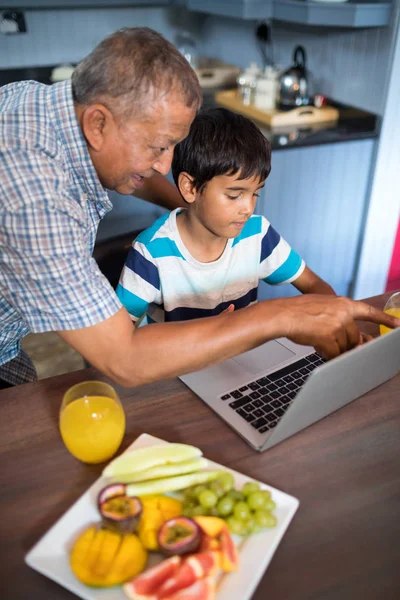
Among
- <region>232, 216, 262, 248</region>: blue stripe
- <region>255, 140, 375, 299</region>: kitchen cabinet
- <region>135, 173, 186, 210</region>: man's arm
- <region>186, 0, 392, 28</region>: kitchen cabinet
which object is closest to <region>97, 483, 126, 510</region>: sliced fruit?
<region>232, 216, 262, 248</region>: blue stripe

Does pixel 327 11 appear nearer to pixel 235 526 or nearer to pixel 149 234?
pixel 149 234

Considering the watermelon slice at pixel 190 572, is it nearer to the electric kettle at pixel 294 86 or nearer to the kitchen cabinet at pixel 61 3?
the electric kettle at pixel 294 86

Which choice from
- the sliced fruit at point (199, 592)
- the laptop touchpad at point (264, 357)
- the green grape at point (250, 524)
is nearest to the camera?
the sliced fruit at point (199, 592)

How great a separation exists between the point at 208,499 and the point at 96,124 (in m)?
0.69

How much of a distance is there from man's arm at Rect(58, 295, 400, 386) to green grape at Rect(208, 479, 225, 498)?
0.79 feet

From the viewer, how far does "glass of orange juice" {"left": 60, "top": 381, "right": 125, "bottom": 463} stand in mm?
841

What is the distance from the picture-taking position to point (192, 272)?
139 cm

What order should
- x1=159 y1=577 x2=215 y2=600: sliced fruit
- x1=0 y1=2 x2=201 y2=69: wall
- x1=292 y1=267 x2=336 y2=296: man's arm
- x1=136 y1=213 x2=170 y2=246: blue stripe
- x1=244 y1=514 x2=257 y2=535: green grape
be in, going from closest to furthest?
x1=159 y1=577 x2=215 y2=600: sliced fruit, x1=244 y1=514 x2=257 y2=535: green grape, x1=136 y1=213 x2=170 y2=246: blue stripe, x1=292 y1=267 x2=336 y2=296: man's arm, x1=0 y1=2 x2=201 y2=69: wall

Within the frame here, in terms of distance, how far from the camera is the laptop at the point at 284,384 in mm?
854

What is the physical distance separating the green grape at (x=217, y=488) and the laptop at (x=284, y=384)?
0.15m

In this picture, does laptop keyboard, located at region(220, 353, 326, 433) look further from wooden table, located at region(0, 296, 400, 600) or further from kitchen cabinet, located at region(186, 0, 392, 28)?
kitchen cabinet, located at region(186, 0, 392, 28)

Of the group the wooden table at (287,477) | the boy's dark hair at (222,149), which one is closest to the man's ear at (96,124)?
the boy's dark hair at (222,149)

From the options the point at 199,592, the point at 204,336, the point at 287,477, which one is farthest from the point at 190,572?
the point at 204,336

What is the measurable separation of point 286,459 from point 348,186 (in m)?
1.90
